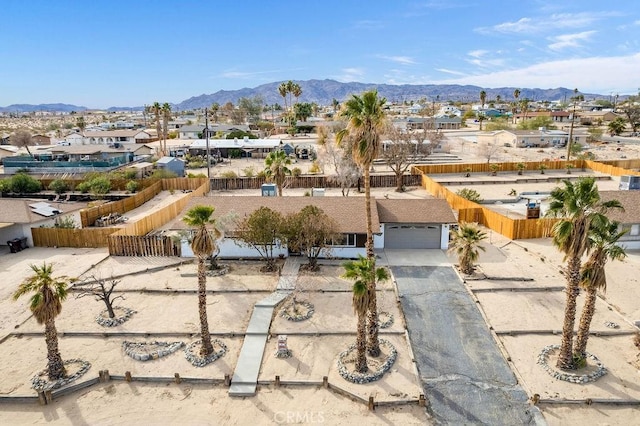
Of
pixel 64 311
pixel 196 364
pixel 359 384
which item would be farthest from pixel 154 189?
pixel 359 384

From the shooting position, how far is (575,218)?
15.0 metres

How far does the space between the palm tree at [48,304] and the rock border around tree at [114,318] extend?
12.3 ft

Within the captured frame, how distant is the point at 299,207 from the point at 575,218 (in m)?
17.6

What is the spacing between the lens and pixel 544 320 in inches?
787

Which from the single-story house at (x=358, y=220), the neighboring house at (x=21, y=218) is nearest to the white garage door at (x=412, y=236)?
the single-story house at (x=358, y=220)

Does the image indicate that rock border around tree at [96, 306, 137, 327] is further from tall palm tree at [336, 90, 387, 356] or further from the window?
the window

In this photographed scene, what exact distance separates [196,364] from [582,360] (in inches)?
579

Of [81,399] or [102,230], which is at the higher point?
[102,230]

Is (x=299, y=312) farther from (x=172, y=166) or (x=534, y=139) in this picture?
(x=534, y=139)

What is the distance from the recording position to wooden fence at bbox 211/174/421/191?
5131cm

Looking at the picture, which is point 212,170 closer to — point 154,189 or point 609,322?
point 154,189

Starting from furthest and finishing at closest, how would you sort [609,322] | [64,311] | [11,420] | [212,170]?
[212,170], [64,311], [609,322], [11,420]

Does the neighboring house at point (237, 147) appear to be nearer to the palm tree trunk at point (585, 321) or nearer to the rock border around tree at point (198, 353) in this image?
the rock border around tree at point (198, 353)

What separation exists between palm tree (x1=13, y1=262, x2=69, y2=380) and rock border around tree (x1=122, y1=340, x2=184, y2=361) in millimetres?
2485
